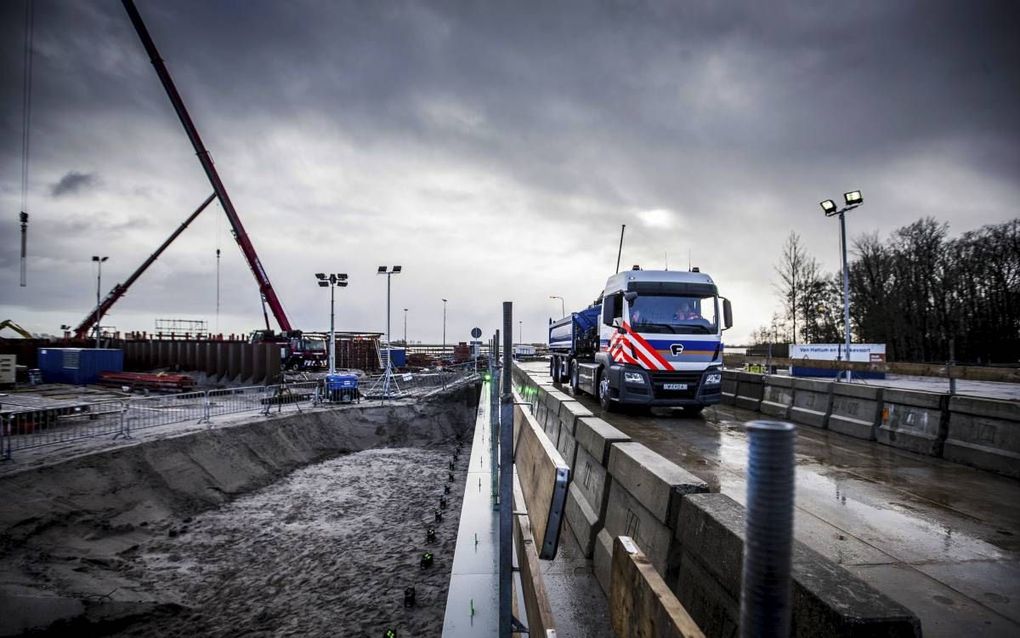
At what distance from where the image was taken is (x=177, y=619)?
7.99 m

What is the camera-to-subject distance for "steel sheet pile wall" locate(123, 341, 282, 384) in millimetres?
32156

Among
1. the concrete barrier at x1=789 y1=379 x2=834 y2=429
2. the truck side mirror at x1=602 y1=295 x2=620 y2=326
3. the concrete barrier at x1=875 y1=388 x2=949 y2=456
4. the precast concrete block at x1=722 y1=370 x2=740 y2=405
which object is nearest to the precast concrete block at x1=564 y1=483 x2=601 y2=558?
the truck side mirror at x1=602 y1=295 x2=620 y2=326

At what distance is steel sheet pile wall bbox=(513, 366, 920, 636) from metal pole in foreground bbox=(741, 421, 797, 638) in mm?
1343

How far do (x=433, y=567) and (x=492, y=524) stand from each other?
2.38 meters

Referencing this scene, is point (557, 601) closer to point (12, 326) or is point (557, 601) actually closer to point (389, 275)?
point (389, 275)

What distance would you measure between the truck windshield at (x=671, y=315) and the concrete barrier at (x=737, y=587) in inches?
306

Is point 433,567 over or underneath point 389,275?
underneath

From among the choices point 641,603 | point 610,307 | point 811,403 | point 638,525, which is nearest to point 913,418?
point 811,403

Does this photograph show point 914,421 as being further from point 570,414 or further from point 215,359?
point 215,359

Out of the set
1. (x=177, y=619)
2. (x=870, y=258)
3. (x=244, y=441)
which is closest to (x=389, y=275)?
(x=244, y=441)

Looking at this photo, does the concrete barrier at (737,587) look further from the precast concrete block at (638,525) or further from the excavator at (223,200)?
the excavator at (223,200)

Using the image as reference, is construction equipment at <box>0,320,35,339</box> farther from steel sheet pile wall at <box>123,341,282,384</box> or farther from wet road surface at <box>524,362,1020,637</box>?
wet road surface at <box>524,362,1020,637</box>

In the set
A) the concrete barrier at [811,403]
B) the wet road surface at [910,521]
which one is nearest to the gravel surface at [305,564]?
the wet road surface at [910,521]

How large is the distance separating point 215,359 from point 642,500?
123ft
